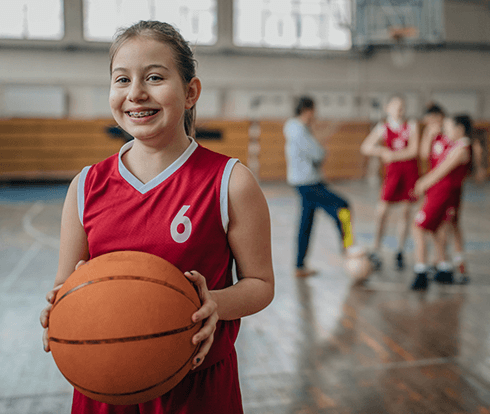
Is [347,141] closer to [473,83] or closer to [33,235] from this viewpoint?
[473,83]

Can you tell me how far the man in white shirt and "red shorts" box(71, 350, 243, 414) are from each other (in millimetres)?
3654

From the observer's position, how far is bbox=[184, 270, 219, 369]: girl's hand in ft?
3.50

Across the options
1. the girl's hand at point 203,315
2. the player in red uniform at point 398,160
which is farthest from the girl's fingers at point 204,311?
the player in red uniform at point 398,160

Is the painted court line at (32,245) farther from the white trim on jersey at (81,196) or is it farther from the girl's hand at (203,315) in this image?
the girl's hand at (203,315)

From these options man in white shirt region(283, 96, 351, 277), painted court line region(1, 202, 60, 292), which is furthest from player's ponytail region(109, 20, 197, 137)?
painted court line region(1, 202, 60, 292)

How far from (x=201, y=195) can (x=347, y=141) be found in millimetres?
13293

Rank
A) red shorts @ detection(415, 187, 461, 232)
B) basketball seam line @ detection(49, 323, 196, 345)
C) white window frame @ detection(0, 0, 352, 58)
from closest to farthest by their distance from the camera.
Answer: basketball seam line @ detection(49, 323, 196, 345) < red shorts @ detection(415, 187, 461, 232) < white window frame @ detection(0, 0, 352, 58)

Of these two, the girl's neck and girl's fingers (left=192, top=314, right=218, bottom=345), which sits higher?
the girl's neck

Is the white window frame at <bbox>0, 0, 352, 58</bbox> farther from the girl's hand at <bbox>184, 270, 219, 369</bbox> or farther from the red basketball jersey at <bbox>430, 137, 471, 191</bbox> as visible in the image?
the girl's hand at <bbox>184, 270, 219, 369</bbox>

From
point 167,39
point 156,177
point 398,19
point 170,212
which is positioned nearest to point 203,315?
point 170,212

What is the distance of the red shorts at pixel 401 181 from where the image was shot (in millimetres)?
5234

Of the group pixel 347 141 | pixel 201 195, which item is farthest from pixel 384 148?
pixel 347 141

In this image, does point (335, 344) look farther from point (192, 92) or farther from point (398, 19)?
point (398, 19)

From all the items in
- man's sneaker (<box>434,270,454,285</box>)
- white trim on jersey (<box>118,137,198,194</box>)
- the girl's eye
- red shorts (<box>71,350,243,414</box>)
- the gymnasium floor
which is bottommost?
the gymnasium floor
